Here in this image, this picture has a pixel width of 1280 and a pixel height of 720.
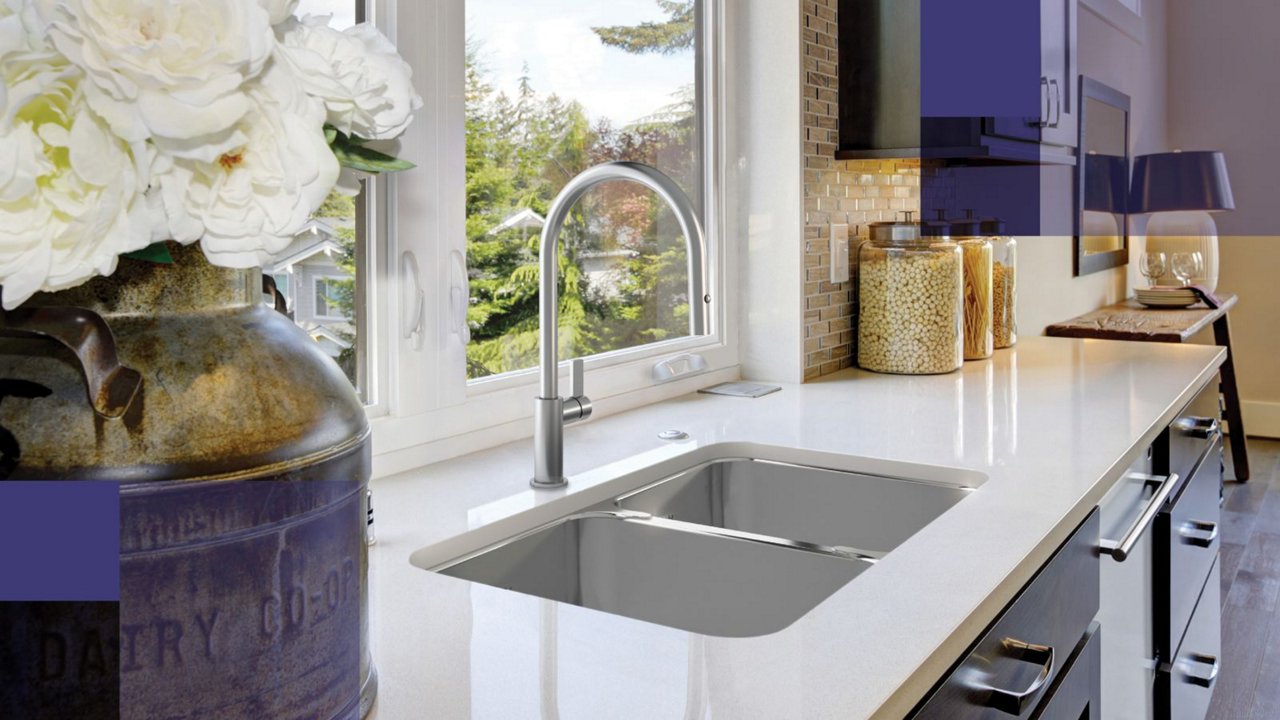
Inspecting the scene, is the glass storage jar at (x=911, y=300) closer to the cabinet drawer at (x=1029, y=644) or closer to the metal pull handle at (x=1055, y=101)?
the metal pull handle at (x=1055, y=101)

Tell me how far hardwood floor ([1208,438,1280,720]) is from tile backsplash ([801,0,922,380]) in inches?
55.4

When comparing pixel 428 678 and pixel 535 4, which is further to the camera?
pixel 535 4

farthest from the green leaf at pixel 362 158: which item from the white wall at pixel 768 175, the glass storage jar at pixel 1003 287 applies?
the glass storage jar at pixel 1003 287

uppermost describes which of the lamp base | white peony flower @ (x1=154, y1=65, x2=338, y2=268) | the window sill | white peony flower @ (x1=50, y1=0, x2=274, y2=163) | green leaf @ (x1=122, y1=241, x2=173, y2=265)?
the lamp base

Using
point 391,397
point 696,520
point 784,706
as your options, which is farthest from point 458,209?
point 784,706

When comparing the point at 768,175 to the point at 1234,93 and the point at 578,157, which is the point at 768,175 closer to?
the point at 578,157

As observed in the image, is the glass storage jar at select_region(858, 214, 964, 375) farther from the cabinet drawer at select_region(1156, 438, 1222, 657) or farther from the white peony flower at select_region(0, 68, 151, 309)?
the white peony flower at select_region(0, 68, 151, 309)

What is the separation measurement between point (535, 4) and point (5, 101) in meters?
1.32

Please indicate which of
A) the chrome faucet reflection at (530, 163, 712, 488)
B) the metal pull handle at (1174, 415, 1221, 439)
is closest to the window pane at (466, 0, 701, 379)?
the chrome faucet reflection at (530, 163, 712, 488)

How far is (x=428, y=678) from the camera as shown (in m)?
0.80

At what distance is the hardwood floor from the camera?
2.66 meters

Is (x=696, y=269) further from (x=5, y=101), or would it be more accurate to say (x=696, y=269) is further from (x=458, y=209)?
(x=5, y=101)

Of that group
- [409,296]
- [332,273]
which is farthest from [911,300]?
[332,273]
